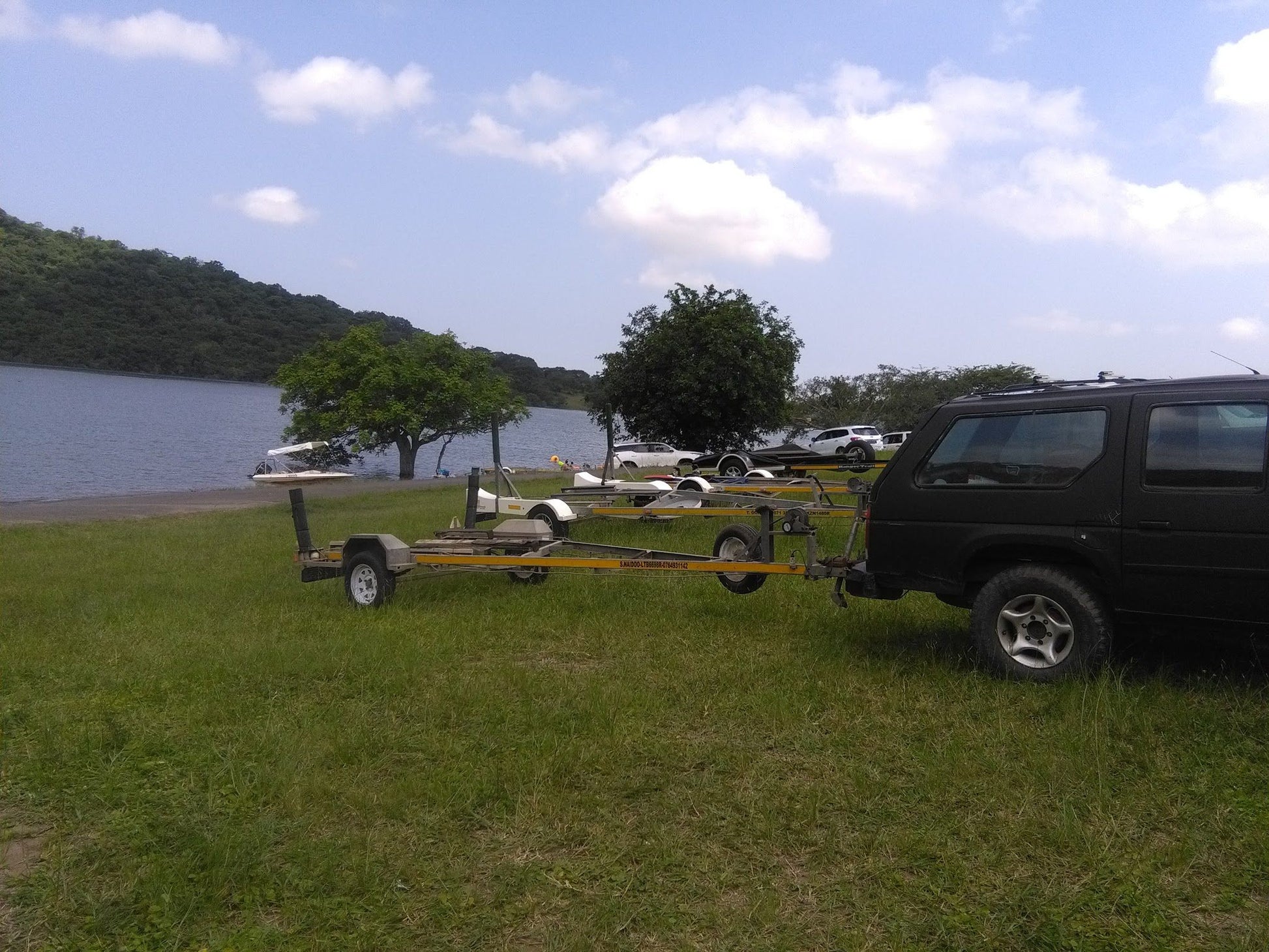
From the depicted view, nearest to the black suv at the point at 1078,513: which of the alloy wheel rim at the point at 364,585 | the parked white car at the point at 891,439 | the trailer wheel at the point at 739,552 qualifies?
the trailer wheel at the point at 739,552

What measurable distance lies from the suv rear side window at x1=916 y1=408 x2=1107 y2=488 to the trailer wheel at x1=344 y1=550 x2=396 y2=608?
16.4 ft

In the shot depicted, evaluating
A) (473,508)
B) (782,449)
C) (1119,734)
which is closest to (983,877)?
(1119,734)

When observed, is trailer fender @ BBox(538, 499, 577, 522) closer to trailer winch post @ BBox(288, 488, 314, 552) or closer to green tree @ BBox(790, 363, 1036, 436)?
trailer winch post @ BBox(288, 488, 314, 552)

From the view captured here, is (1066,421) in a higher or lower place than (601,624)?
higher

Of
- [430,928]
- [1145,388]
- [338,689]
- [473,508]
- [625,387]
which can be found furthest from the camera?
[625,387]

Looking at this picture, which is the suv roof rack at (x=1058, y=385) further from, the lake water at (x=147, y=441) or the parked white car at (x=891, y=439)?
the parked white car at (x=891, y=439)

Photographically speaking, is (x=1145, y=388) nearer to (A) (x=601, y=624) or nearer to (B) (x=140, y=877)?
(A) (x=601, y=624)

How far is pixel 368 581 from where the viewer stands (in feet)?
31.3

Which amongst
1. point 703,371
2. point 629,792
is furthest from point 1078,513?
point 703,371

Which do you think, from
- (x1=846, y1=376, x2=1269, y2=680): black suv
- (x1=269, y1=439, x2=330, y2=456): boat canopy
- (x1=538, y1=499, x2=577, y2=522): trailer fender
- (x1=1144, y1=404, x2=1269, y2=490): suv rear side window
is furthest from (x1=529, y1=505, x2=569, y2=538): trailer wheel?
(x1=269, y1=439, x2=330, y2=456): boat canopy

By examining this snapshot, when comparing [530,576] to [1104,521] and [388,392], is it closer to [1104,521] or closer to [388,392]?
[1104,521]

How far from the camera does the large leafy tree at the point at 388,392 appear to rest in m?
43.5

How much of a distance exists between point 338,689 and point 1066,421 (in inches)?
185

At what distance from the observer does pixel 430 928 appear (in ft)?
11.5
